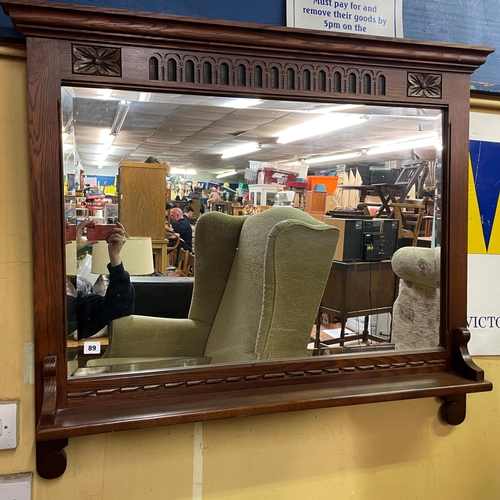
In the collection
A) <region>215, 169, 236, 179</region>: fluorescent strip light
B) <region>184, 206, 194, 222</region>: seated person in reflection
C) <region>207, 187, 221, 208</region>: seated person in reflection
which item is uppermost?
<region>215, 169, 236, 179</region>: fluorescent strip light

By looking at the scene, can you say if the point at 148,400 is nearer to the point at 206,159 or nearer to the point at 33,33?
the point at 206,159

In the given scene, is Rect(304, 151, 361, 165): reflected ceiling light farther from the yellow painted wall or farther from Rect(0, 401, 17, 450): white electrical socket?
Rect(0, 401, 17, 450): white electrical socket

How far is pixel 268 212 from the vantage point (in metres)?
1.02

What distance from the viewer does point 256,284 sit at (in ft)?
3.42

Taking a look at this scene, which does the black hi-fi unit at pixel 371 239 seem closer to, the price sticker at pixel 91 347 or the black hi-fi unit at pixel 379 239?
the black hi-fi unit at pixel 379 239

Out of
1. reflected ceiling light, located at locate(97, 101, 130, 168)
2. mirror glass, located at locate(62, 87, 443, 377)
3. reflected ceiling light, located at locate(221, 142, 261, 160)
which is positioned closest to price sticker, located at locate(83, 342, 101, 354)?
mirror glass, located at locate(62, 87, 443, 377)

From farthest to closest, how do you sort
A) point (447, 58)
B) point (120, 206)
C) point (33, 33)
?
point (447, 58), point (120, 206), point (33, 33)

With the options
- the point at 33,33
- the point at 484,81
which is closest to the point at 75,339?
the point at 33,33

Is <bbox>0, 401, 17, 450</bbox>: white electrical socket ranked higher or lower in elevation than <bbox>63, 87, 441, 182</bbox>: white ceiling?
lower

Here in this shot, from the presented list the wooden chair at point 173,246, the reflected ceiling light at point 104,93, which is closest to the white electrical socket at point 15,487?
the wooden chair at point 173,246

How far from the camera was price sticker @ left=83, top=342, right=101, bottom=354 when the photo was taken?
0.91 m

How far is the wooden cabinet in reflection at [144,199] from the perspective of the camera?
3.06 ft

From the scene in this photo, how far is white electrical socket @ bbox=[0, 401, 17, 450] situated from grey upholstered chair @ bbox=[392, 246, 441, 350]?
788mm

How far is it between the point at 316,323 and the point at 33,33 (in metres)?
0.76
